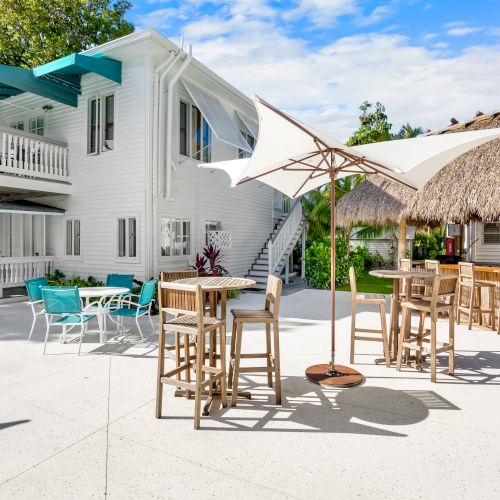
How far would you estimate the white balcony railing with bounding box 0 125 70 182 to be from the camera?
1084 centimetres

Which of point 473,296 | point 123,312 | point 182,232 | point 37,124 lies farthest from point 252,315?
point 37,124

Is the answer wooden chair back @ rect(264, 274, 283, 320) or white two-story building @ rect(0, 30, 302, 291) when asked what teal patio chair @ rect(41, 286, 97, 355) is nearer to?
wooden chair back @ rect(264, 274, 283, 320)

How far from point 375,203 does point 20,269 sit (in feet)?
35.9

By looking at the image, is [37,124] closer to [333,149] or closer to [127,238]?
[127,238]

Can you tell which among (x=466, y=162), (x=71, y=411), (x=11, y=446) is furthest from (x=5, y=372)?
(x=466, y=162)

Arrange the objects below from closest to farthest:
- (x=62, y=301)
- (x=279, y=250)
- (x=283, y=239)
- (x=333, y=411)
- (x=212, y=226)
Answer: (x=333, y=411) → (x=62, y=301) → (x=212, y=226) → (x=279, y=250) → (x=283, y=239)

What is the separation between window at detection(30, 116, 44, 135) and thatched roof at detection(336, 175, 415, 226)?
10.8m

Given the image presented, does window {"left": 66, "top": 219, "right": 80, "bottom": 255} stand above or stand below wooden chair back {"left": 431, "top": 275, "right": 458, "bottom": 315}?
above

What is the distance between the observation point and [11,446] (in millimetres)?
3211

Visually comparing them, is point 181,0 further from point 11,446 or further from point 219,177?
point 11,446

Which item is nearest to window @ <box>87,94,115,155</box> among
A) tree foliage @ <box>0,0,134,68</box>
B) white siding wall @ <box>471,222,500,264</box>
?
tree foliage @ <box>0,0,134,68</box>

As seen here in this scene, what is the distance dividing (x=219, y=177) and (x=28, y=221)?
23.2 ft

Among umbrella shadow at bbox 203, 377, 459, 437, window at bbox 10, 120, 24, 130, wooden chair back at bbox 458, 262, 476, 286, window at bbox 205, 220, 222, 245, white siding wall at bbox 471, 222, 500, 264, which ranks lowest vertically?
umbrella shadow at bbox 203, 377, 459, 437

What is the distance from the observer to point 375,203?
1095 centimetres
